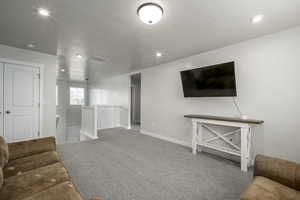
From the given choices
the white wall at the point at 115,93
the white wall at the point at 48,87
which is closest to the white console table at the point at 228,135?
the white wall at the point at 115,93

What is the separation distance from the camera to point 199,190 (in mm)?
1803

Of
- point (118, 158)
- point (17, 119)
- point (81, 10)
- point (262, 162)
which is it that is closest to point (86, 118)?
point (17, 119)

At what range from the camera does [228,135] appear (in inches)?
111

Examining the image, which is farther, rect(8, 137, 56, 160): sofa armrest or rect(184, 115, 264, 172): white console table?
rect(184, 115, 264, 172): white console table

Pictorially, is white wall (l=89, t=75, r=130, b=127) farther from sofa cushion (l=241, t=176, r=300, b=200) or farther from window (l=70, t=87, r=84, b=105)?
sofa cushion (l=241, t=176, r=300, b=200)

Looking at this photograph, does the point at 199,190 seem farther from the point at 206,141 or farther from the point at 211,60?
the point at 211,60

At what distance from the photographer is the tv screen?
8.46 feet

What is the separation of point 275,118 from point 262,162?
138 cm

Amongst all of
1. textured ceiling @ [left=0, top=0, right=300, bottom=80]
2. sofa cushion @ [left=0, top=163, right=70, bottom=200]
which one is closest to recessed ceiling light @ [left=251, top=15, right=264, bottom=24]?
textured ceiling @ [left=0, top=0, right=300, bottom=80]

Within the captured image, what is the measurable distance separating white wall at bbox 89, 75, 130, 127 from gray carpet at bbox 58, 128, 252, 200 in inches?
115

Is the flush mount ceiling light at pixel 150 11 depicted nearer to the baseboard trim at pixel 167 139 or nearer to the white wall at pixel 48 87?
the baseboard trim at pixel 167 139

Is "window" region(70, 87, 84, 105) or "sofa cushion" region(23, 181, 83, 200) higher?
"window" region(70, 87, 84, 105)

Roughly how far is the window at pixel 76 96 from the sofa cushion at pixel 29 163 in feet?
25.2

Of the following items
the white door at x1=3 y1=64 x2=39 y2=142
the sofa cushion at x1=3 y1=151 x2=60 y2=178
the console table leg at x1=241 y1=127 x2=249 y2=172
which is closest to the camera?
the sofa cushion at x1=3 y1=151 x2=60 y2=178
